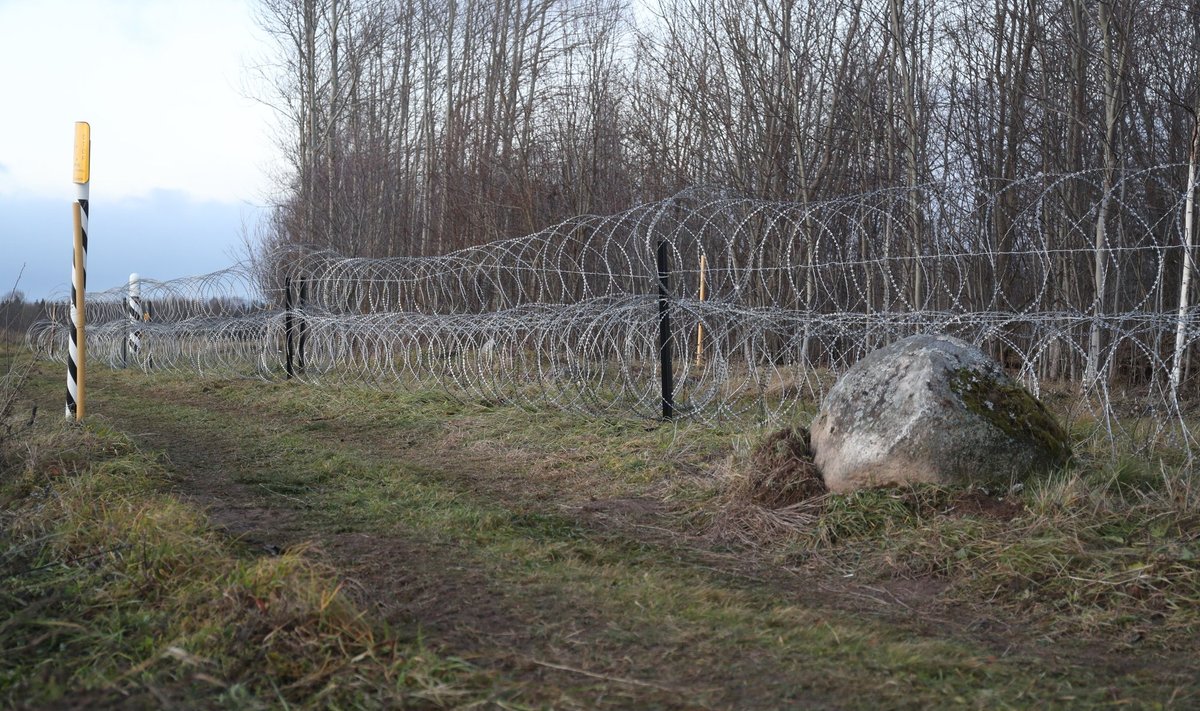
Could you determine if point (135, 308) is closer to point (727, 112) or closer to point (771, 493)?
point (727, 112)

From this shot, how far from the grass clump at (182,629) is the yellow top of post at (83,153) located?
4715 mm

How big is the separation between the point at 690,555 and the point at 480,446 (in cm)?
336

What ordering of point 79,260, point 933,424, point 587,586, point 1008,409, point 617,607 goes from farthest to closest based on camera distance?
1. point 79,260
2. point 1008,409
3. point 933,424
4. point 587,586
5. point 617,607

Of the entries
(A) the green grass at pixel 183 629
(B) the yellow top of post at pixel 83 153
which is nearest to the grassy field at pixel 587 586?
(A) the green grass at pixel 183 629

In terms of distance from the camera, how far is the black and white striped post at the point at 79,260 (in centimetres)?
813

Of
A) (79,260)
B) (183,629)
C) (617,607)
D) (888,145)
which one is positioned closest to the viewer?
(183,629)

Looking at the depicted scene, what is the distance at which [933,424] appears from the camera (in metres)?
4.89

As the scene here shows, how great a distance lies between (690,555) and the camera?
457 centimetres

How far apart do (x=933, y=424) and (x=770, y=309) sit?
351cm

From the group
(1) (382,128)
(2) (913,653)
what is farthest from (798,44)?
(1) (382,128)

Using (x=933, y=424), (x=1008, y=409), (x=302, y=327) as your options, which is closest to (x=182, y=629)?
(x=933, y=424)

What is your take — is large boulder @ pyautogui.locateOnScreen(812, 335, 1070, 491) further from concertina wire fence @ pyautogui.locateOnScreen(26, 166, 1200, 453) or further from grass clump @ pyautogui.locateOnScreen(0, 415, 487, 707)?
grass clump @ pyautogui.locateOnScreen(0, 415, 487, 707)

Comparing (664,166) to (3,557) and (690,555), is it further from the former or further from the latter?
(3,557)

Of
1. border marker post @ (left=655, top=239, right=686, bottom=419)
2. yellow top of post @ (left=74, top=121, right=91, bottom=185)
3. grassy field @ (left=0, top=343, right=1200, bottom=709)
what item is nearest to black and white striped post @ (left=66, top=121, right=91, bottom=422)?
yellow top of post @ (left=74, top=121, right=91, bottom=185)
